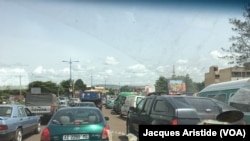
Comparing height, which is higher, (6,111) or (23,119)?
(6,111)

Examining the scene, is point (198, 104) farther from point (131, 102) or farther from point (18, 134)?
point (131, 102)

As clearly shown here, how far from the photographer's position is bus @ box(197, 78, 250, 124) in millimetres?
10309

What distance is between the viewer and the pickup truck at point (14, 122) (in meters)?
12.6

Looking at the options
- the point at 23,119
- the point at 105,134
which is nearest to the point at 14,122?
the point at 23,119

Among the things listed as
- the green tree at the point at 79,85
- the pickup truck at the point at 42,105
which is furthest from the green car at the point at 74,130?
the green tree at the point at 79,85

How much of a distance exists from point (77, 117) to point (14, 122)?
4393 millimetres

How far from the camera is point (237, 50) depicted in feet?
63.7

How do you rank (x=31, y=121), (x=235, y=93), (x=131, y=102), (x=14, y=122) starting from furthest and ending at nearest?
(x=131, y=102) < (x=31, y=121) < (x=14, y=122) < (x=235, y=93)

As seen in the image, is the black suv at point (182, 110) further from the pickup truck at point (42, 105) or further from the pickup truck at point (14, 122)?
the pickup truck at point (42, 105)

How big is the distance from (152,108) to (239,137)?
209 inches

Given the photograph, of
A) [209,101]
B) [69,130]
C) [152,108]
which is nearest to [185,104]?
[209,101]

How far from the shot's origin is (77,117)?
9961 millimetres

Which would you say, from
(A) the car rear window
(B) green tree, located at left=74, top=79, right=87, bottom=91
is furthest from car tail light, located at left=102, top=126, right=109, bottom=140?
(B) green tree, located at left=74, top=79, right=87, bottom=91

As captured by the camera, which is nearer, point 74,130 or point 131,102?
point 74,130
